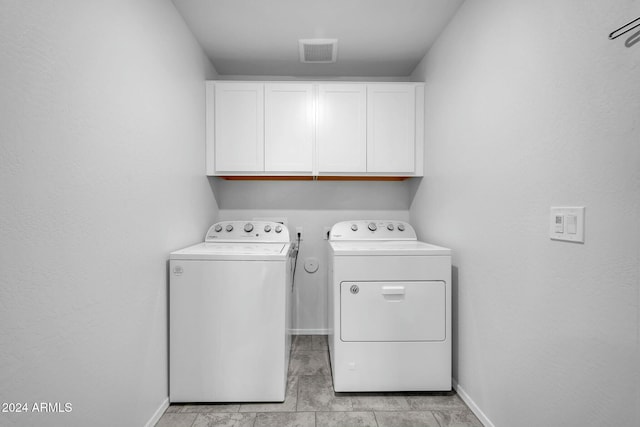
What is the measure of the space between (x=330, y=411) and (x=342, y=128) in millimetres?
1912

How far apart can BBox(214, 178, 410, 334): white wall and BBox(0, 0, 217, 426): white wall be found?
0.98 metres

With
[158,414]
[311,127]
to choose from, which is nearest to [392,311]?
[158,414]

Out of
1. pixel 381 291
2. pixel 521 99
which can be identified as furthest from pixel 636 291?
pixel 381 291

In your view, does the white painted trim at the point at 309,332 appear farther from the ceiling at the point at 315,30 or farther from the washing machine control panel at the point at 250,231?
the ceiling at the point at 315,30

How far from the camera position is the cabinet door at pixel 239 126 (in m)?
2.32

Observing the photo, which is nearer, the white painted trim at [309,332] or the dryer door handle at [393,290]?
the dryer door handle at [393,290]

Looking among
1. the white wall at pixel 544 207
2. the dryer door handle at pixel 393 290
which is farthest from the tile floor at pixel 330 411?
the dryer door handle at pixel 393 290

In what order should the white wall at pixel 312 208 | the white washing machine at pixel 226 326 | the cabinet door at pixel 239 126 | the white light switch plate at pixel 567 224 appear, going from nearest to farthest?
the white light switch plate at pixel 567 224 < the white washing machine at pixel 226 326 < the cabinet door at pixel 239 126 < the white wall at pixel 312 208

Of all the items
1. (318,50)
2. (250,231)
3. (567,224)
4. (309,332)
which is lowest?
(309,332)

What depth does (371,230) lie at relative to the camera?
2.50 metres

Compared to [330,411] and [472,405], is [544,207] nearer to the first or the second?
[472,405]

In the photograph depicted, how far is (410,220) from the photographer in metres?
2.68

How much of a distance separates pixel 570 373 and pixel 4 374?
171 centimetres

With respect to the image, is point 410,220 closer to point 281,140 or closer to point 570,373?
point 281,140
